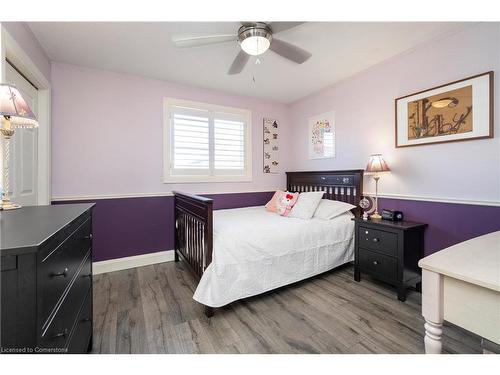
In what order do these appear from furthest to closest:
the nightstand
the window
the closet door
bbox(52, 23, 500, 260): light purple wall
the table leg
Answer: the window < the nightstand < bbox(52, 23, 500, 260): light purple wall < the closet door < the table leg

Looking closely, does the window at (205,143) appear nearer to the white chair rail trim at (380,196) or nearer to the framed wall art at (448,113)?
the white chair rail trim at (380,196)

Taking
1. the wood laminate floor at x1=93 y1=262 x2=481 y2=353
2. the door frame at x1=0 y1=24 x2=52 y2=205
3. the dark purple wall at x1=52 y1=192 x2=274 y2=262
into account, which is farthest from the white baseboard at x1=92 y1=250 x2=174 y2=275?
the door frame at x1=0 y1=24 x2=52 y2=205

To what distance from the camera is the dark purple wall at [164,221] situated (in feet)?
6.37

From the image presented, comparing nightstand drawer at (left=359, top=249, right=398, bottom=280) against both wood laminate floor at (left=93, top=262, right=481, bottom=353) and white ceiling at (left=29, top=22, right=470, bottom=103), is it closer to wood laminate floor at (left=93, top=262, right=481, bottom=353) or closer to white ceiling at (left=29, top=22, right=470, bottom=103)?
wood laminate floor at (left=93, top=262, right=481, bottom=353)

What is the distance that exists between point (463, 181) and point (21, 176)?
3914 millimetres

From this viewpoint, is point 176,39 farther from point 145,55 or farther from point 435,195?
point 435,195

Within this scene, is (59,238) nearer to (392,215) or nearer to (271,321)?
(271,321)

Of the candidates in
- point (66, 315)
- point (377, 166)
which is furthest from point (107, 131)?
point (377, 166)

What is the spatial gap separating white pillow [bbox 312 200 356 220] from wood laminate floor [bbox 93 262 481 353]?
2.36 feet

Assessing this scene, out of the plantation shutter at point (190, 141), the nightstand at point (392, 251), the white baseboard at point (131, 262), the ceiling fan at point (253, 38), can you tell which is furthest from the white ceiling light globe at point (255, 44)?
the white baseboard at point (131, 262)

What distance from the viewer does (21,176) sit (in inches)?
76.9

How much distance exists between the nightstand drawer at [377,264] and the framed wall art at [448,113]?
3.96 ft

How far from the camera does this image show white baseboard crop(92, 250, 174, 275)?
104 inches
